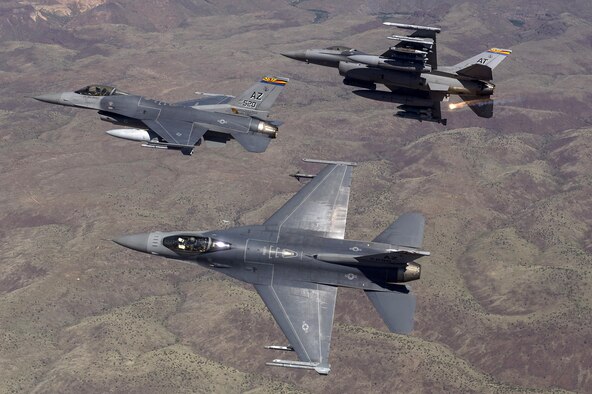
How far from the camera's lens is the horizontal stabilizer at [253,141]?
2657 inches

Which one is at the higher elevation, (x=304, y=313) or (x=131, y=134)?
(x=131, y=134)

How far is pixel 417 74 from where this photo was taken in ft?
220

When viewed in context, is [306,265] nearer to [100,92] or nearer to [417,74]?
[417,74]

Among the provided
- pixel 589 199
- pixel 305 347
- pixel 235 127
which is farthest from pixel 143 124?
pixel 589 199

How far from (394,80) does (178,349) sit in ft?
245

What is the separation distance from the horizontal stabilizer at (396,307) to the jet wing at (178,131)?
22373 mm

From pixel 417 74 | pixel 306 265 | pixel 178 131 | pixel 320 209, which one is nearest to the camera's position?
pixel 306 265

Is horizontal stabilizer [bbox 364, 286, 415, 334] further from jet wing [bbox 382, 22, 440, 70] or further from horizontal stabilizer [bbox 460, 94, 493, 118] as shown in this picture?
horizontal stabilizer [bbox 460, 94, 493, 118]

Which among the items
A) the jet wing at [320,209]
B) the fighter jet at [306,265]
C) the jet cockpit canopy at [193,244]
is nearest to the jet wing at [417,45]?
the jet wing at [320,209]

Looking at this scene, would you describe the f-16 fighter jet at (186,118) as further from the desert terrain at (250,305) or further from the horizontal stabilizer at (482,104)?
the desert terrain at (250,305)

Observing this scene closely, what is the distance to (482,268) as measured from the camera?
6152 inches

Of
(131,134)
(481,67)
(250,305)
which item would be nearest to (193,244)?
(131,134)

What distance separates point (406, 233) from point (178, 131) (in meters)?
24.3

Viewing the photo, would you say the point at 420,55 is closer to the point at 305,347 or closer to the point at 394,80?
the point at 394,80
